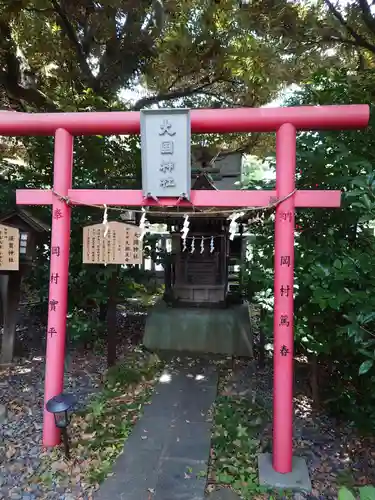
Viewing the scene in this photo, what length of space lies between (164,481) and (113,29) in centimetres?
877

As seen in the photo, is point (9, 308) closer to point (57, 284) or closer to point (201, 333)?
point (57, 284)

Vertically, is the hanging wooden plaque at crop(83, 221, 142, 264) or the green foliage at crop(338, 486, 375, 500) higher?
the hanging wooden plaque at crop(83, 221, 142, 264)

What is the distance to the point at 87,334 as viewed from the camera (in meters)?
6.62

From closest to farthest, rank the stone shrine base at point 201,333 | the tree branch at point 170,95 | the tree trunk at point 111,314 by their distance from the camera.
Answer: the tree trunk at point 111,314 → the stone shrine base at point 201,333 → the tree branch at point 170,95

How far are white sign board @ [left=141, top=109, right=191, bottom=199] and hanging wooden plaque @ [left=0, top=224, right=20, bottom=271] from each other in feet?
6.05

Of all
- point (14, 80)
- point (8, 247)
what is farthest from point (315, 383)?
point (14, 80)

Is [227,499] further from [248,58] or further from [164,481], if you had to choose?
[248,58]

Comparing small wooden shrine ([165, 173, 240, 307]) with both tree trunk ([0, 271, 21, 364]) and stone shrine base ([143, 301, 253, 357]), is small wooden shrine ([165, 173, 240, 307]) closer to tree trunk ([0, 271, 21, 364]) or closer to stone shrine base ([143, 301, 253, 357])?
stone shrine base ([143, 301, 253, 357])

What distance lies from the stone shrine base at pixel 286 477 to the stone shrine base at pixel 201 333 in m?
3.36

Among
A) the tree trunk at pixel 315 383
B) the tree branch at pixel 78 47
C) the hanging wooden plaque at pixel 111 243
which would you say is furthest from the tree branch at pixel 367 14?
the tree branch at pixel 78 47

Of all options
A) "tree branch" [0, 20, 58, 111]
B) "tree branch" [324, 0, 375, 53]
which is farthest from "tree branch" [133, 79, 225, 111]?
"tree branch" [324, 0, 375, 53]

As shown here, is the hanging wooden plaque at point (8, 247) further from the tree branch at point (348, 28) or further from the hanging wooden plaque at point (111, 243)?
the tree branch at point (348, 28)

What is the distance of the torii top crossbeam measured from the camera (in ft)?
11.5

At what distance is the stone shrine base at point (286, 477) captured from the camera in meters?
3.31
